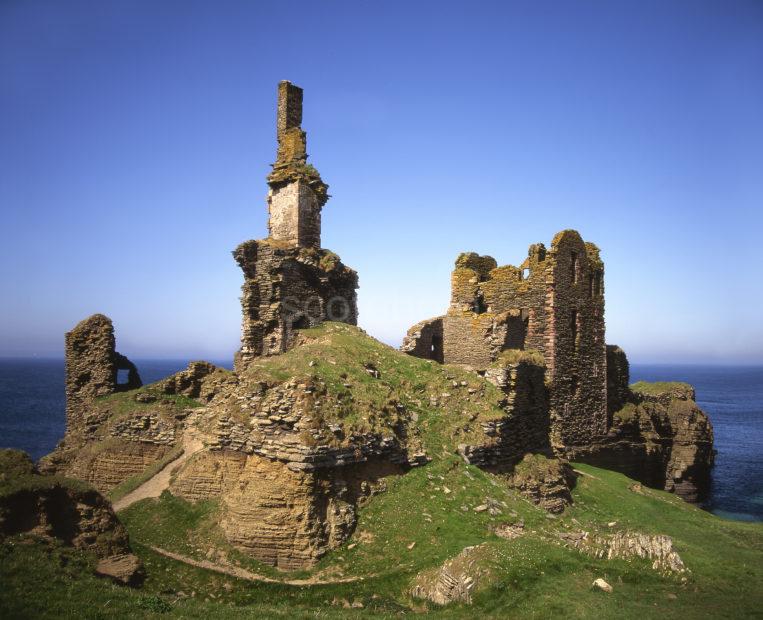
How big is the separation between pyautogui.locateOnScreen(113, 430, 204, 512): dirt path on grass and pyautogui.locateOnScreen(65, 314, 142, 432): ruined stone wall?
338 inches

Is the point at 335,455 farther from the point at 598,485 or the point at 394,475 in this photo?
the point at 598,485

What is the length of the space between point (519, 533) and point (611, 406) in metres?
18.8

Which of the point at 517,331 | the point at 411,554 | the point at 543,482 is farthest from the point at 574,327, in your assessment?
the point at 411,554

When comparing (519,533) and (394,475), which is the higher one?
(394,475)

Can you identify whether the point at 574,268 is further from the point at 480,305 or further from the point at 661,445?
the point at 661,445

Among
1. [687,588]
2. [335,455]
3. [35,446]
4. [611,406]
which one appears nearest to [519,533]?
[687,588]

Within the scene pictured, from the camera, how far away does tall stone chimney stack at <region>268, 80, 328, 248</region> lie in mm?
24766

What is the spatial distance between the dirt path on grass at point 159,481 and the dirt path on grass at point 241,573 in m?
2.87

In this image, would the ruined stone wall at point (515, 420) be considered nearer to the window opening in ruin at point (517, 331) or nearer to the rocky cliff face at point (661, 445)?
the window opening in ruin at point (517, 331)

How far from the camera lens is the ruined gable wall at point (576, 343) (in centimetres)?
2738

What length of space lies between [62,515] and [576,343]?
24.1m

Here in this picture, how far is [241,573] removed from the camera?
13.9 m

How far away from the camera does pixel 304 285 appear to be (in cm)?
2419

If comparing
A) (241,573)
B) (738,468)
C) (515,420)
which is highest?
(515,420)
